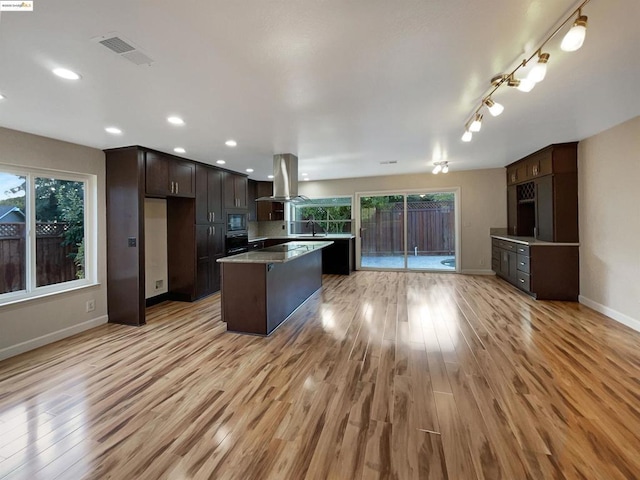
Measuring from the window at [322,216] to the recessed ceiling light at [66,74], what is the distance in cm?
586

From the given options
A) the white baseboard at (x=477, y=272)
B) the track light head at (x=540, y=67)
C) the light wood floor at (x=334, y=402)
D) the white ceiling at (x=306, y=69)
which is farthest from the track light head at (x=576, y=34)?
the white baseboard at (x=477, y=272)

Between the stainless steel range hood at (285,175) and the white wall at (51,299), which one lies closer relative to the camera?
the white wall at (51,299)

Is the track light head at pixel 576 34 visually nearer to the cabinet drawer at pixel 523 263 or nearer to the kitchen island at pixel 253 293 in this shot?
the kitchen island at pixel 253 293

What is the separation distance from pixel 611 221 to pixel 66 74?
5979mm

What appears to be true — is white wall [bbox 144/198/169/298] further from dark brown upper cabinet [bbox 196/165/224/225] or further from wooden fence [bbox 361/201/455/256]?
wooden fence [bbox 361/201/455/256]

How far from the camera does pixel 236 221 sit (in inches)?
234

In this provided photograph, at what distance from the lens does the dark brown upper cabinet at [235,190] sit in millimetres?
5664

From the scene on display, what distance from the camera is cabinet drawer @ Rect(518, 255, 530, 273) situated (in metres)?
4.64

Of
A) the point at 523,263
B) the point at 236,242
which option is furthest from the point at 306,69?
the point at 523,263

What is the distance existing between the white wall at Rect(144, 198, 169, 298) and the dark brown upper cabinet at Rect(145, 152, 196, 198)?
1.56 feet

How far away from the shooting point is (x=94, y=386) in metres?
2.32

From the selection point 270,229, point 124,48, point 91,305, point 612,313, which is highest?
point 124,48

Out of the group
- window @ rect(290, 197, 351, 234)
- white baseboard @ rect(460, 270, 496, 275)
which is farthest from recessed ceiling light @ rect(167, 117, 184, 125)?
white baseboard @ rect(460, 270, 496, 275)

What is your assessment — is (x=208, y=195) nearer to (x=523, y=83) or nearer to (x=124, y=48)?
(x=124, y=48)
